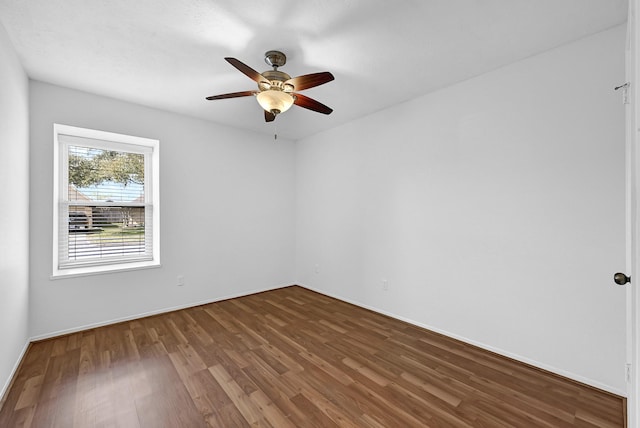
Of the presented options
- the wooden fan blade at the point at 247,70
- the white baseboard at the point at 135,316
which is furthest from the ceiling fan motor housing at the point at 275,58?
the white baseboard at the point at 135,316

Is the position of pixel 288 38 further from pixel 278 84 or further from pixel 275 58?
pixel 278 84

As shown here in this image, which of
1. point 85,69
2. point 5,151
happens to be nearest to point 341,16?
point 85,69

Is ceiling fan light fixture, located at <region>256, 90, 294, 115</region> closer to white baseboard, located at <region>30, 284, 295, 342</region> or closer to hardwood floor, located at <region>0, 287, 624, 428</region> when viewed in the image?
hardwood floor, located at <region>0, 287, 624, 428</region>

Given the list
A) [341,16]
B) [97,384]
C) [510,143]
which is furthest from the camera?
[510,143]

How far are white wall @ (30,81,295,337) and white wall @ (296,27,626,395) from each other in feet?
5.28

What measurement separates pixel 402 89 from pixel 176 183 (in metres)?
3.02

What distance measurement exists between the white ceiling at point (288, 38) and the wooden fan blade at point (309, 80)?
0.31 meters

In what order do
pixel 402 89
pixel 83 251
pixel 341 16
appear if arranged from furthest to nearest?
1. pixel 83 251
2. pixel 402 89
3. pixel 341 16

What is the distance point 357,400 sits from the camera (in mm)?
1894

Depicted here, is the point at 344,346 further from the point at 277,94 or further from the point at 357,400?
the point at 277,94

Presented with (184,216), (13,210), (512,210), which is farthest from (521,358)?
(13,210)

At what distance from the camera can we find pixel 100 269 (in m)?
3.19

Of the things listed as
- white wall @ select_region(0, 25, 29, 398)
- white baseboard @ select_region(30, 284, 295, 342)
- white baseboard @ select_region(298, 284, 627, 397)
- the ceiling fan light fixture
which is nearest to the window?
white wall @ select_region(0, 25, 29, 398)

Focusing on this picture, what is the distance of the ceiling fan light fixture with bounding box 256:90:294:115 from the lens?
2.18 metres
